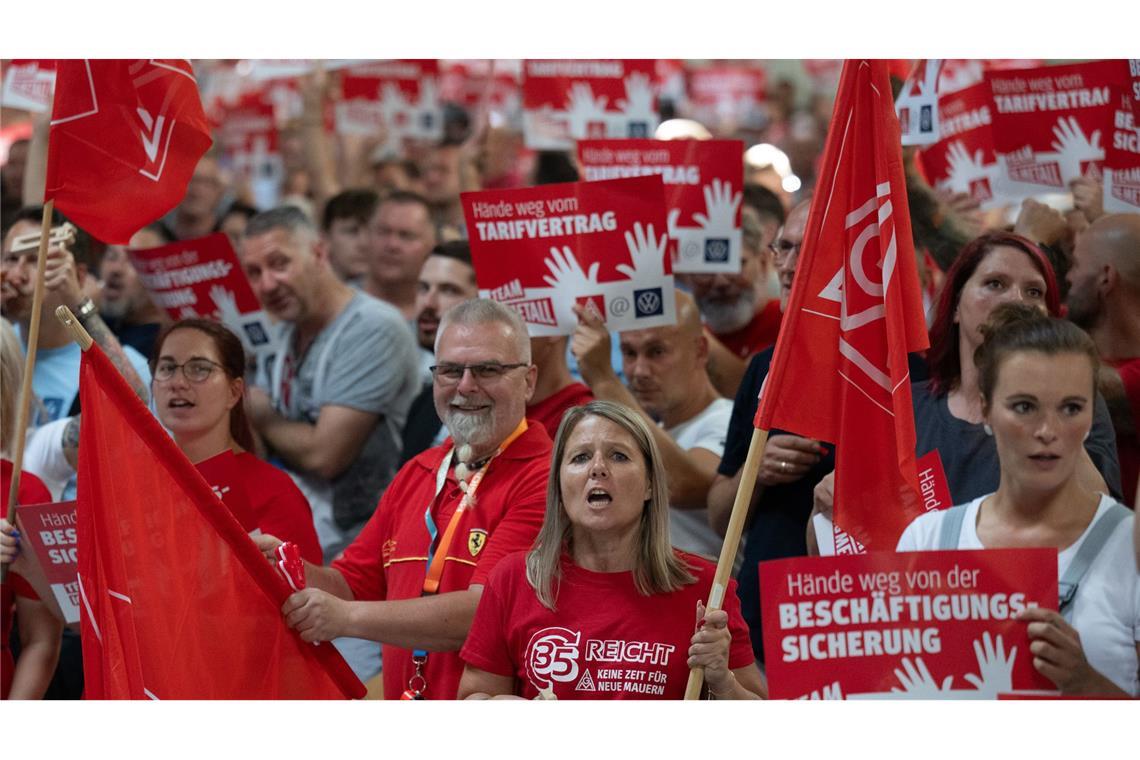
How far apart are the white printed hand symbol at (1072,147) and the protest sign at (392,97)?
532cm

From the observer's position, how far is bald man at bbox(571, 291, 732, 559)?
512 centimetres

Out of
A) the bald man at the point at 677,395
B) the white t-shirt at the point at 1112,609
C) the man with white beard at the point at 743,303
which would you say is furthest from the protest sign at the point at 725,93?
the white t-shirt at the point at 1112,609

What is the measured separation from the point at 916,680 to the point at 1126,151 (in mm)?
2256

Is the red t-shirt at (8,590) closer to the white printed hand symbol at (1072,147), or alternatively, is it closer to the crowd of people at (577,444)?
the crowd of people at (577,444)

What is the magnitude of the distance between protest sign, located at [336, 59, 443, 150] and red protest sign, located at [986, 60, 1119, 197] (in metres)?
5.05

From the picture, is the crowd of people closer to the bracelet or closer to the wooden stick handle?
the bracelet

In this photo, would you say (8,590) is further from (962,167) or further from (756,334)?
(962,167)

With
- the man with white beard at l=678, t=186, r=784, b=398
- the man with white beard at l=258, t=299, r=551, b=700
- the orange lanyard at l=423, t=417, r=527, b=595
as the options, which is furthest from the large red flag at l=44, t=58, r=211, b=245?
the man with white beard at l=678, t=186, r=784, b=398

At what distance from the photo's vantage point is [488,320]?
4.67 meters

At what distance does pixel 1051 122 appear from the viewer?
564 centimetres

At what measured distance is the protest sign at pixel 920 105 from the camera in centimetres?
579

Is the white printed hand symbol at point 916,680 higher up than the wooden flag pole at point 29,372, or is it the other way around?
the wooden flag pole at point 29,372

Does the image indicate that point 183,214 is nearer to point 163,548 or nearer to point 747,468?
point 163,548

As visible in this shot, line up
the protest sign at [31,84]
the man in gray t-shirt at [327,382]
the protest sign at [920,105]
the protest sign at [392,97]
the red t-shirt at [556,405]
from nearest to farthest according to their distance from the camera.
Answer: the red t-shirt at [556,405]
the protest sign at [920,105]
the man in gray t-shirt at [327,382]
the protest sign at [31,84]
the protest sign at [392,97]
